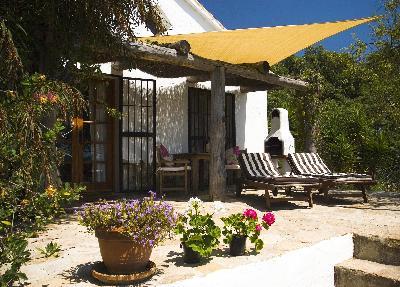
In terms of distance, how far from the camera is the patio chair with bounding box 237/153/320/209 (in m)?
7.45

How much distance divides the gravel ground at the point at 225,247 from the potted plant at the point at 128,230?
0.69 ft

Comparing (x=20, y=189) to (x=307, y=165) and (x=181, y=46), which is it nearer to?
(x=181, y=46)

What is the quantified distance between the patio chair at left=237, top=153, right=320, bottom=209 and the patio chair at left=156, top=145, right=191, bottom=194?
106 centimetres

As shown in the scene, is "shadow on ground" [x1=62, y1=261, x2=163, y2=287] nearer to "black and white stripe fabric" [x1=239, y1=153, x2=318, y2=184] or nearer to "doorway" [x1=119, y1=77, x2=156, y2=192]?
"black and white stripe fabric" [x1=239, y1=153, x2=318, y2=184]

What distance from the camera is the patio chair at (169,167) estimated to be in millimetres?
8711

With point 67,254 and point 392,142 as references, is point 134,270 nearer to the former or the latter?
point 67,254

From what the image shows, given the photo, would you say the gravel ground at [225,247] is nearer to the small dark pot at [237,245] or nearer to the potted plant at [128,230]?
the small dark pot at [237,245]

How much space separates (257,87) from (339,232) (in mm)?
6296

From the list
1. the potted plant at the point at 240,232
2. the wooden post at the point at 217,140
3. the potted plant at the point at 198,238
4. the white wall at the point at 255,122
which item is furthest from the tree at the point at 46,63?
the white wall at the point at 255,122

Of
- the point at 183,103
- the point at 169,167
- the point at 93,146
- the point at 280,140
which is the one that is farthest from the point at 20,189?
the point at 280,140

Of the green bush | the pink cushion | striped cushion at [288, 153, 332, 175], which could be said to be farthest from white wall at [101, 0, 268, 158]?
the green bush

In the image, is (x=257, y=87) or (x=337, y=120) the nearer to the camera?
(x=257, y=87)

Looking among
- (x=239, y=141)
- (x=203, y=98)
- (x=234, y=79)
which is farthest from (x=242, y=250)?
(x=239, y=141)

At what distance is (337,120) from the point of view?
48.8 feet
